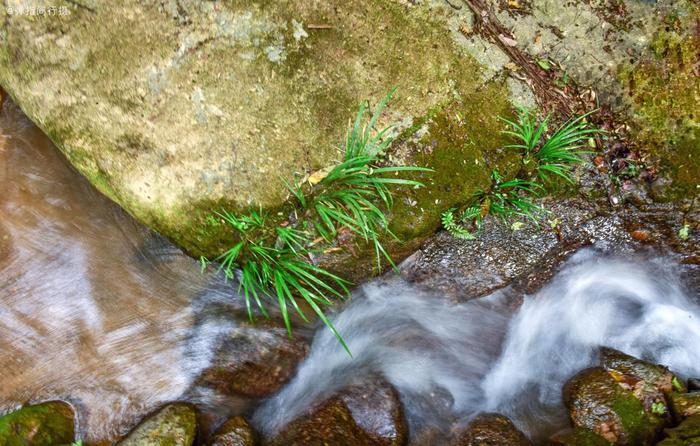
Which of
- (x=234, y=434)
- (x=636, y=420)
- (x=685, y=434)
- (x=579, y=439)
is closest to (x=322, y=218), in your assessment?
(x=234, y=434)

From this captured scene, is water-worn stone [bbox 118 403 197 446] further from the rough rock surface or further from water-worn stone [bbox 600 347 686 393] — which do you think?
water-worn stone [bbox 600 347 686 393]

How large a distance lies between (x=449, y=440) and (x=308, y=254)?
78.2 inches

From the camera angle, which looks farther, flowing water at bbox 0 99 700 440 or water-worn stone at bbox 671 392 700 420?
flowing water at bbox 0 99 700 440

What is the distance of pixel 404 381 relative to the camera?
394 centimetres

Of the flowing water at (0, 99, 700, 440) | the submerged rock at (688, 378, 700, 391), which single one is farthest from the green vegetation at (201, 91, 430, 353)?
the submerged rock at (688, 378, 700, 391)

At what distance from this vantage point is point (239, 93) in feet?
10.6

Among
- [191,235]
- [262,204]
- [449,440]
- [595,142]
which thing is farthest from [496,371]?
[191,235]

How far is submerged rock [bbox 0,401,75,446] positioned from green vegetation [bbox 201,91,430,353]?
1.94 meters

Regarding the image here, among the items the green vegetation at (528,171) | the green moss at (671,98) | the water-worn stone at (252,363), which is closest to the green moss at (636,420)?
the green vegetation at (528,171)

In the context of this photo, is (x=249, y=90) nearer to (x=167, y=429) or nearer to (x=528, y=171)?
(x=528, y=171)

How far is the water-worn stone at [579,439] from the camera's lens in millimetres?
3553

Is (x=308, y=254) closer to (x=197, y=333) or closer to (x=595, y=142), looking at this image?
(x=197, y=333)

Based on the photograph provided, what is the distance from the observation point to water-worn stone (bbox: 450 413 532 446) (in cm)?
366

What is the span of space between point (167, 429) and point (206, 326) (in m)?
0.84
